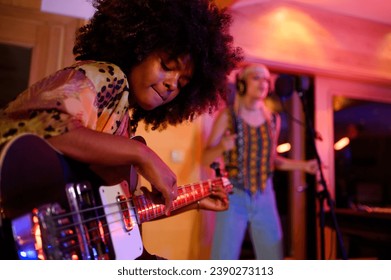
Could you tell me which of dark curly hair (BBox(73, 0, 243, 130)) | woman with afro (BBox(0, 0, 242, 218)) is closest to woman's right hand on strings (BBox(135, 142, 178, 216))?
woman with afro (BBox(0, 0, 242, 218))

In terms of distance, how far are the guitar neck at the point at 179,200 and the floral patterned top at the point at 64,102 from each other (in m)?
0.25

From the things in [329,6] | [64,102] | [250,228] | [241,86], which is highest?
[329,6]

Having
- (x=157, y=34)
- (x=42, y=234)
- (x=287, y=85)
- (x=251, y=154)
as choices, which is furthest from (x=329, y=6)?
(x=42, y=234)

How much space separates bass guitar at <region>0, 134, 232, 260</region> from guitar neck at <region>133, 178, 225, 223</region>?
0.30ft

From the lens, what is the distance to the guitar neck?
2.56 ft

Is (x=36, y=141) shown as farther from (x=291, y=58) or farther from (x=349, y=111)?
(x=349, y=111)

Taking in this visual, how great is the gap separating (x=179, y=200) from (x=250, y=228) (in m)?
0.61

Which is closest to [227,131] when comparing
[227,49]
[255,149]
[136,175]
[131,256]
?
[255,149]

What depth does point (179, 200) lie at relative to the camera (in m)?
0.93

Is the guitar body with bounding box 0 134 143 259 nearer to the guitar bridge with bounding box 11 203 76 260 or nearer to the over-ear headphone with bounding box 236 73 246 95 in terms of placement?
the guitar bridge with bounding box 11 203 76 260

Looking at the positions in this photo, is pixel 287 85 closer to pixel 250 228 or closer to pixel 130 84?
pixel 250 228

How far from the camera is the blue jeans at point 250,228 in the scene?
1386mm

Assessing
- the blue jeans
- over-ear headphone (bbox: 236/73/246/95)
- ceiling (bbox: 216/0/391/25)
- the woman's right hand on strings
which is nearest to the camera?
the woman's right hand on strings

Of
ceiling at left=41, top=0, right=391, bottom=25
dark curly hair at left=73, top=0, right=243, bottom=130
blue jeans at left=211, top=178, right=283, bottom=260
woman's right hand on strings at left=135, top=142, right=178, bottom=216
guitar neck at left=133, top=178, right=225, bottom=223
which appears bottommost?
blue jeans at left=211, top=178, right=283, bottom=260
